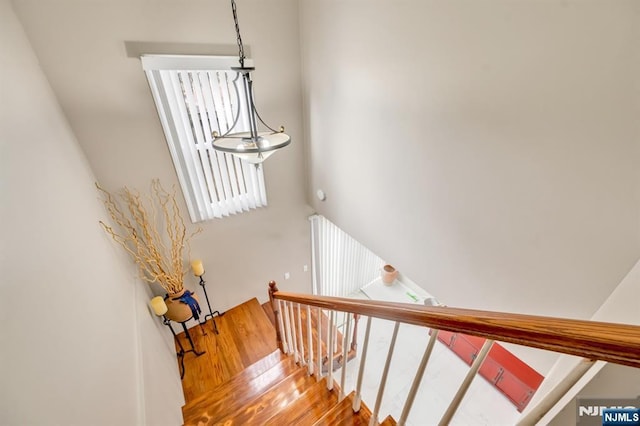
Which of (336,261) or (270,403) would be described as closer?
(270,403)

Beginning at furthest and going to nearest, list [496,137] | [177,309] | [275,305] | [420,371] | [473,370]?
[177,309] < [275,305] < [496,137] < [420,371] < [473,370]

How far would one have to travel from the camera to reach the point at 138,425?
1368mm

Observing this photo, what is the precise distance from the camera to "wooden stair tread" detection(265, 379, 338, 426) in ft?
5.47

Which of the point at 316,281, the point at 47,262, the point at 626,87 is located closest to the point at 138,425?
the point at 47,262

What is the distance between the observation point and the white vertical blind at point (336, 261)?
13.7 ft

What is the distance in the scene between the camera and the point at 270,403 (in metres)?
1.93

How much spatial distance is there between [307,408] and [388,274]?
14.2 ft

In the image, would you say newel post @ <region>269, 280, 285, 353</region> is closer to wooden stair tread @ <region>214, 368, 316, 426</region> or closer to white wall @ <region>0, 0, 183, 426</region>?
wooden stair tread @ <region>214, 368, 316, 426</region>

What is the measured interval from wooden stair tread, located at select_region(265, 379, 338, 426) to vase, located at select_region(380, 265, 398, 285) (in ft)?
13.8

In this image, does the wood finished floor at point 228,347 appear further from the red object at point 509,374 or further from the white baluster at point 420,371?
the white baluster at point 420,371

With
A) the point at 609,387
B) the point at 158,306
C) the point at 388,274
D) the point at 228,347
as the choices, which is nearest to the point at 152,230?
the point at 158,306

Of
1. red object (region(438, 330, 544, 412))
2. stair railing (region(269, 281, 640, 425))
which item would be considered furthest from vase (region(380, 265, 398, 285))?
stair railing (region(269, 281, 640, 425))

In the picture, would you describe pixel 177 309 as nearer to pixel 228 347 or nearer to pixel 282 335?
pixel 228 347

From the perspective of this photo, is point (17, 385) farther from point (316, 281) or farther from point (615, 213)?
point (316, 281)
